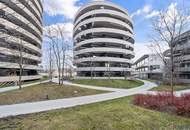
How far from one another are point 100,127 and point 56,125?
1.98m

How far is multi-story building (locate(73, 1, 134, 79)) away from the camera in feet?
180

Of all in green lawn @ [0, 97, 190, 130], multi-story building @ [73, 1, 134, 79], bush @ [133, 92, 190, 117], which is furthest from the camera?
multi-story building @ [73, 1, 134, 79]

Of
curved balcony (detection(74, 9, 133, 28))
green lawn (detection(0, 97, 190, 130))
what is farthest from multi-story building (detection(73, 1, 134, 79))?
green lawn (detection(0, 97, 190, 130))

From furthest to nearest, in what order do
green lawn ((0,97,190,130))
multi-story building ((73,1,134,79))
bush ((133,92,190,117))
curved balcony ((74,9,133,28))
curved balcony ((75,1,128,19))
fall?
curved balcony ((75,1,128,19))
curved balcony ((74,9,133,28))
multi-story building ((73,1,134,79))
bush ((133,92,190,117))
green lawn ((0,97,190,130))

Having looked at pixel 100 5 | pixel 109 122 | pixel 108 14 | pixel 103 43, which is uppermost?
pixel 100 5

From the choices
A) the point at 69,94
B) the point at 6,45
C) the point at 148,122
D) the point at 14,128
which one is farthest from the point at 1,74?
the point at 148,122

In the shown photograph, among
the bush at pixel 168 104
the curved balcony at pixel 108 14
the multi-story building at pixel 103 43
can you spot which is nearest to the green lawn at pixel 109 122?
the bush at pixel 168 104

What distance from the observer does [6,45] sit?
36.9 m

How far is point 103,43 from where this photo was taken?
188ft

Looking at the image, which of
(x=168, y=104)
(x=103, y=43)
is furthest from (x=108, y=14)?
(x=168, y=104)

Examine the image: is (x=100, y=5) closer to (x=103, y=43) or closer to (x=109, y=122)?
(x=103, y=43)

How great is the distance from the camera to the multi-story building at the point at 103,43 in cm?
5495

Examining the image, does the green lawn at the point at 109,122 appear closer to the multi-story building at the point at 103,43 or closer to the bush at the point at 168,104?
the bush at the point at 168,104

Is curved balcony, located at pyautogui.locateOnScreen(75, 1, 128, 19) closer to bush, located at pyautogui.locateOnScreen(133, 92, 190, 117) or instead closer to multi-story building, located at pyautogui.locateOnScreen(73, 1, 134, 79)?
multi-story building, located at pyautogui.locateOnScreen(73, 1, 134, 79)
